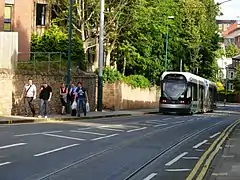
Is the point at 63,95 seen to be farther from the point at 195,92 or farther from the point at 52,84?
the point at 195,92

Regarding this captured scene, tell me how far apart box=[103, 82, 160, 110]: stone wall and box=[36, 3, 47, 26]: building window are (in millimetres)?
9178

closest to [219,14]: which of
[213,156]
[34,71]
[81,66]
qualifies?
[81,66]

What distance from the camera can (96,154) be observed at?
15109mm

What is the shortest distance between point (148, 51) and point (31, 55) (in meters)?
18.6

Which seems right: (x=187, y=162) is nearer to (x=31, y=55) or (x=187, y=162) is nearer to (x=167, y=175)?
(x=167, y=175)

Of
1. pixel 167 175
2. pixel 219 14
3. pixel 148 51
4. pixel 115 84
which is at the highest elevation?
pixel 219 14

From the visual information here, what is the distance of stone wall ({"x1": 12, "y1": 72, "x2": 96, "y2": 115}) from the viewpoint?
30.7m

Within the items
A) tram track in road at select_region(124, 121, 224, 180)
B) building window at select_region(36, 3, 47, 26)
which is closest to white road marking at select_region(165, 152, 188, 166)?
tram track in road at select_region(124, 121, 224, 180)

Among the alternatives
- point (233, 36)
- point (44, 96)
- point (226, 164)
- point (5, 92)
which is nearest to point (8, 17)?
point (5, 92)

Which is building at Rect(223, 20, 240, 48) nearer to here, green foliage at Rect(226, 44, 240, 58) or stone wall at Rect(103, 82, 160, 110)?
green foliage at Rect(226, 44, 240, 58)

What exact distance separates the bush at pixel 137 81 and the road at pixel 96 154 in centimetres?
2998

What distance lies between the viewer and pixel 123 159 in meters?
14.4

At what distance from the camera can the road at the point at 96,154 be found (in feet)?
38.8

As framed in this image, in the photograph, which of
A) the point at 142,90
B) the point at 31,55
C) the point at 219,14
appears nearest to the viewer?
the point at 31,55
